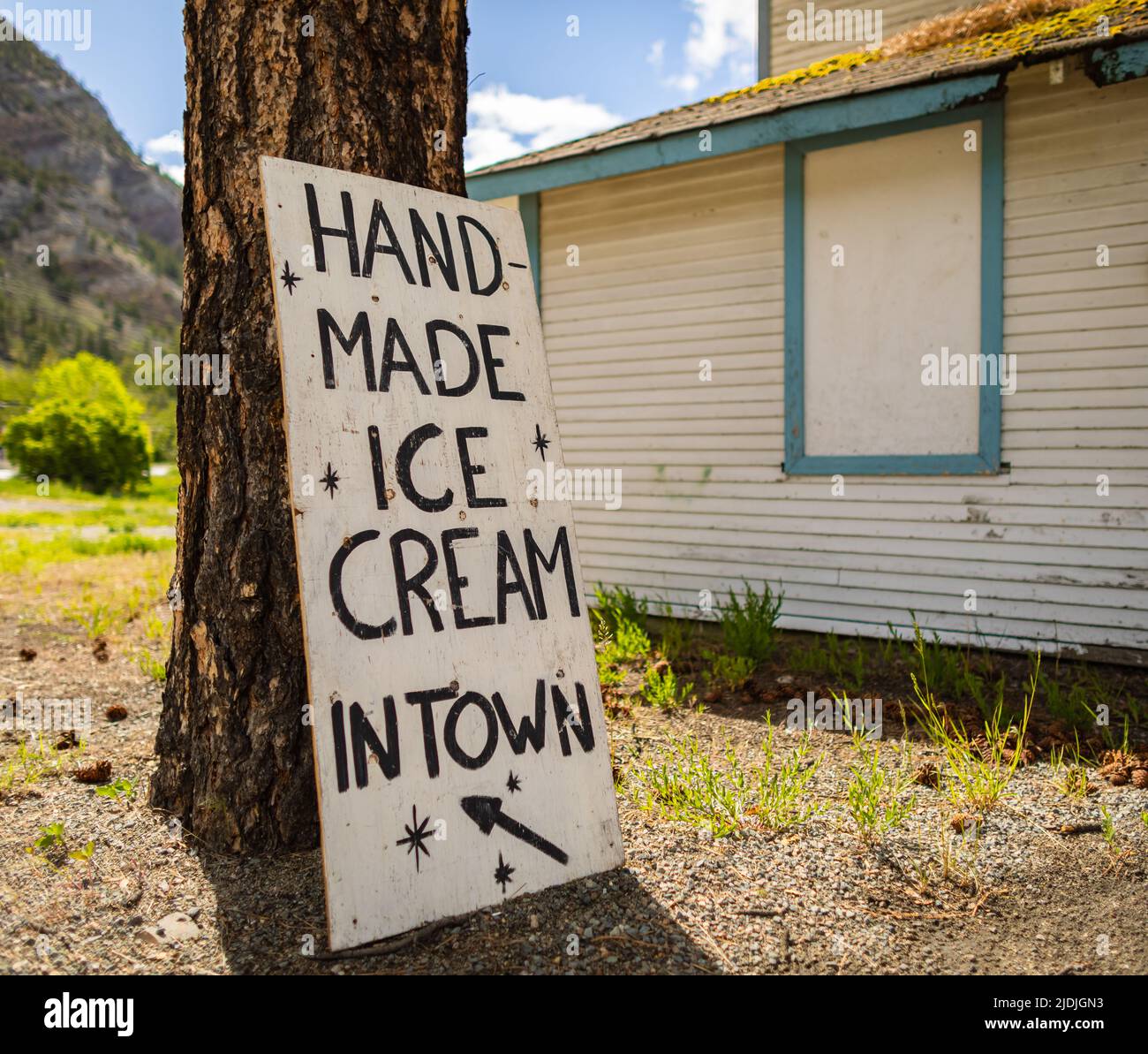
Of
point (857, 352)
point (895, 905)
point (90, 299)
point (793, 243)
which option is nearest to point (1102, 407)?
point (857, 352)

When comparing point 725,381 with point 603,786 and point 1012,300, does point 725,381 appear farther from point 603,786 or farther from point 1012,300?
point 603,786

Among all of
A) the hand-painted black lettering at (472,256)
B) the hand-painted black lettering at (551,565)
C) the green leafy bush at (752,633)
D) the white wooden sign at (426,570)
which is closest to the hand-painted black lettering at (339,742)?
the white wooden sign at (426,570)

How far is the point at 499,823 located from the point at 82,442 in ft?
71.7

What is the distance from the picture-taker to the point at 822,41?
7641 mm

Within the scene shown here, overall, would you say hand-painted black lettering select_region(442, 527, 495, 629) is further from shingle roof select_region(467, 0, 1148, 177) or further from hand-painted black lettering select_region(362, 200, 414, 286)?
shingle roof select_region(467, 0, 1148, 177)

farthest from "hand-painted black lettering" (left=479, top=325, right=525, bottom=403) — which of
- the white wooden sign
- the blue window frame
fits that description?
the blue window frame

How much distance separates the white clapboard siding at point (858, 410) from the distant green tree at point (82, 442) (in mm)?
17654

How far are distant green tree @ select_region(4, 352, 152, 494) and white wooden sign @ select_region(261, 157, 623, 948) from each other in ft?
69.6

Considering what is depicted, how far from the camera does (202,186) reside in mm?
2500

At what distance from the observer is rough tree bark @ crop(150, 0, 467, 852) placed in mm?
2426

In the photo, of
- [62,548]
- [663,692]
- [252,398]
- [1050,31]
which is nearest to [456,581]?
[252,398]

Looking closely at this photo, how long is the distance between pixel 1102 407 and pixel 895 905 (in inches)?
→ 145

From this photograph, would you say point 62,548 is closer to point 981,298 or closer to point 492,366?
point 492,366

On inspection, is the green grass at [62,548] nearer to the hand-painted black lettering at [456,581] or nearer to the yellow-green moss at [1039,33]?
the hand-painted black lettering at [456,581]
